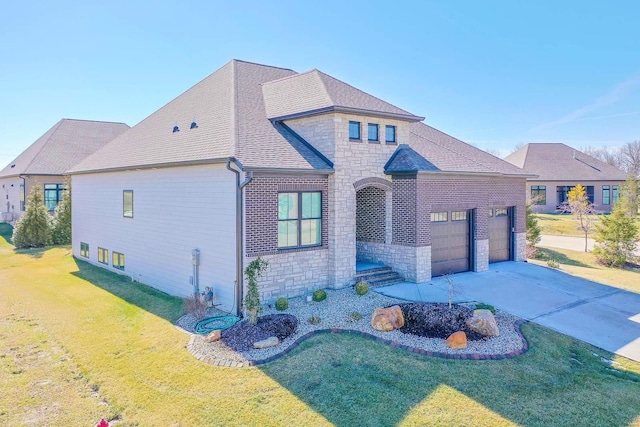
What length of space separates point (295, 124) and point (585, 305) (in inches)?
429

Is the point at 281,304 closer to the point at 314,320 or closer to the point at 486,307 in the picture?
the point at 314,320

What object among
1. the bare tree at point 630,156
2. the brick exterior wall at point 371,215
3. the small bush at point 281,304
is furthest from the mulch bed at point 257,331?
the bare tree at point 630,156

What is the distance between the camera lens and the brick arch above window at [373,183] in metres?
13.5

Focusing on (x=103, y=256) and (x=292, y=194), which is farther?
(x=103, y=256)

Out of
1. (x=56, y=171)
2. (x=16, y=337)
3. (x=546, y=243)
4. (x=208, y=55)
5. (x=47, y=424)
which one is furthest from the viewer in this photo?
(x=56, y=171)

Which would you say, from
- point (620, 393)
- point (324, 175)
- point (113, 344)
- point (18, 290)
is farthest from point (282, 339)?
point (18, 290)

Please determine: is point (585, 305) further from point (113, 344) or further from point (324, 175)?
point (113, 344)

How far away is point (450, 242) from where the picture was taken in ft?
50.7

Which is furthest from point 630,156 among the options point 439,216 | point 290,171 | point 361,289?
point 290,171

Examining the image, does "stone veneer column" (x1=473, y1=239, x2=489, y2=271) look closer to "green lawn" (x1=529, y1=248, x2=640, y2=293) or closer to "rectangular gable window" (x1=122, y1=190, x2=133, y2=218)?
"green lawn" (x1=529, y1=248, x2=640, y2=293)

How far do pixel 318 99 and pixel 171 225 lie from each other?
662 cm

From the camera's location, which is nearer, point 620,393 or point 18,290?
point 620,393

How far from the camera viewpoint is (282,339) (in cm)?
952

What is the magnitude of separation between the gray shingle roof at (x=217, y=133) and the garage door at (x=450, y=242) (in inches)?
203
